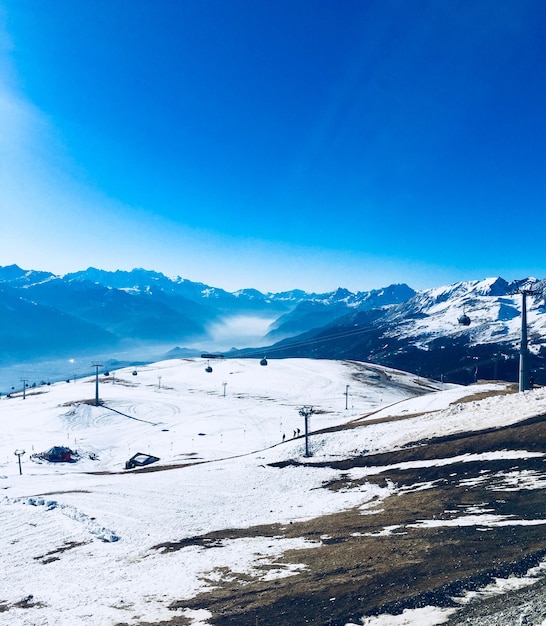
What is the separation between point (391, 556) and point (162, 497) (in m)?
26.5

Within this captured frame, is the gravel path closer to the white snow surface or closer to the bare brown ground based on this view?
the white snow surface

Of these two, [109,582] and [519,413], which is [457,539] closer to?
[109,582]

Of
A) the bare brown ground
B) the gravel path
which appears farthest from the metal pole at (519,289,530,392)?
the gravel path

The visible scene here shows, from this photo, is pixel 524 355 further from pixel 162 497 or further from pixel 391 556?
pixel 162 497

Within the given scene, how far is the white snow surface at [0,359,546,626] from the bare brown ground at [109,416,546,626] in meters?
1.18

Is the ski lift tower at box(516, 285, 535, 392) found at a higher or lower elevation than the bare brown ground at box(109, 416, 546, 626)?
higher

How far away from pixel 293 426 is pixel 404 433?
46.7 m

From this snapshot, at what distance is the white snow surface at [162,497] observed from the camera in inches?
838

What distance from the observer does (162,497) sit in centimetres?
4025

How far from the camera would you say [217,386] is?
162m

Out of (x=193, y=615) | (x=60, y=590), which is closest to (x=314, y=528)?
(x=193, y=615)

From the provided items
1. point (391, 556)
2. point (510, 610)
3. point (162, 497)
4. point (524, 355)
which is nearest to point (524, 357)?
point (524, 355)

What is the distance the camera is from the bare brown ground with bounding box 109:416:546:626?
15.9 meters

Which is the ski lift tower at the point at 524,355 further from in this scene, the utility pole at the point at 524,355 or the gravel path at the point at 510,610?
Answer: the gravel path at the point at 510,610
